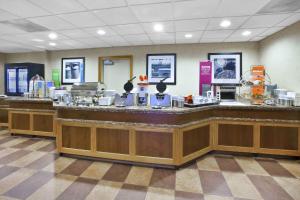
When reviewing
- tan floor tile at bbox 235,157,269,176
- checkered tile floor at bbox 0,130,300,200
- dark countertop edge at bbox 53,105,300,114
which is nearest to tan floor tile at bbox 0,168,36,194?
checkered tile floor at bbox 0,130,300,200

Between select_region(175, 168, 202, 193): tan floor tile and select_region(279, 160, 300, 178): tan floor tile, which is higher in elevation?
select_region(279, 160, 300, 178): tan floor tile

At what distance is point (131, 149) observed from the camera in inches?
130

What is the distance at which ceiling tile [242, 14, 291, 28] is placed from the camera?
372 cm

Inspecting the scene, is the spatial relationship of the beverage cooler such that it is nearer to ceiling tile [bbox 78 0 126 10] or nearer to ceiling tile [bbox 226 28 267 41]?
ceiling tile [bbox 78 0 126 10]

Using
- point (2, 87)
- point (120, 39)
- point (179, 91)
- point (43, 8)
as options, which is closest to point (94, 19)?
point (43, 8)

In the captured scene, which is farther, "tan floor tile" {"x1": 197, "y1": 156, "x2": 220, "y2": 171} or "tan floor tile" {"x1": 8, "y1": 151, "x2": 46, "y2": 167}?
"tan floor tile" {"x1": 8, "y1": 151, "x2": 46, "y2": 167}

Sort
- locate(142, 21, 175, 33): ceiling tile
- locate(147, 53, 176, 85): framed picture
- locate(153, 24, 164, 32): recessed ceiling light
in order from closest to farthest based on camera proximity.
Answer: locate(142, 21, 175, 33): ceiling tile, locate(153, 24, 164, 32): recessed ceiling light, locate(147, 53, 176, 85): framed picture

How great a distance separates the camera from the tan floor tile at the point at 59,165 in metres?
3.19

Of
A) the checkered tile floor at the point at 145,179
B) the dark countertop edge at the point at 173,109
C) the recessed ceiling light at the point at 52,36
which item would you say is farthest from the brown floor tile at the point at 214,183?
the recessed ceiling light at the point at 52,36

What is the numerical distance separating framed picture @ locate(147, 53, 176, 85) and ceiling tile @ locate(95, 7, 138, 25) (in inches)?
91.7

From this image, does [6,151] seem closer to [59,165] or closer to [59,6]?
[59,165]

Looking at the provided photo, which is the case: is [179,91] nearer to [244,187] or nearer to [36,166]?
[244,187]

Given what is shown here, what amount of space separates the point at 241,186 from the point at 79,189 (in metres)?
2.18

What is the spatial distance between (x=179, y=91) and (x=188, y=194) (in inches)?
160
